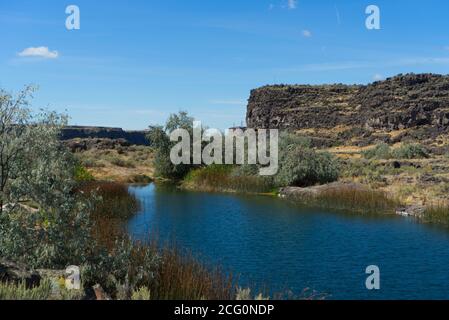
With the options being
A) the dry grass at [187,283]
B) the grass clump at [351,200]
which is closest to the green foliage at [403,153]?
the grass clump at [351,200]

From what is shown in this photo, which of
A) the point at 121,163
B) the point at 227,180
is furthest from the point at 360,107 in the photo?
the point at 227,180

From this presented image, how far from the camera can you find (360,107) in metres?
96.4

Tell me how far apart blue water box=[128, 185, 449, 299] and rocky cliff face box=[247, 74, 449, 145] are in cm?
5406

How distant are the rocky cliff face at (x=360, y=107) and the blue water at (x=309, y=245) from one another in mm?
54060

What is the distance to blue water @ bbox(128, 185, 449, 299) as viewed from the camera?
1430 centimetres

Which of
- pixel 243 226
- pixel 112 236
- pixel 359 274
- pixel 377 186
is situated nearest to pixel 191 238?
pixel 243 226

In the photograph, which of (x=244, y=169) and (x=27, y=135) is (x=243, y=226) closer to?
(x=27, y=135)

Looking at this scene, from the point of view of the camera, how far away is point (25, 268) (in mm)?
9891

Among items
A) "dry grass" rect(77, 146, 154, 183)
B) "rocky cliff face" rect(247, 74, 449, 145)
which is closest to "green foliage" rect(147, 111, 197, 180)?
"dry grass" rect(77, 146, 154, 183)

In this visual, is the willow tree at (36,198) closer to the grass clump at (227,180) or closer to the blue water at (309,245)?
the blue water at (309,245)

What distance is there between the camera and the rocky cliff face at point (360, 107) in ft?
265

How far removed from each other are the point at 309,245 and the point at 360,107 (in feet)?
267

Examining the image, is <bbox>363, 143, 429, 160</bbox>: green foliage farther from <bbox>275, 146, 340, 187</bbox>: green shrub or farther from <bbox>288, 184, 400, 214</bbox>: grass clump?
<bbox>288, 184, 400, 214</bbox>: grass clump
